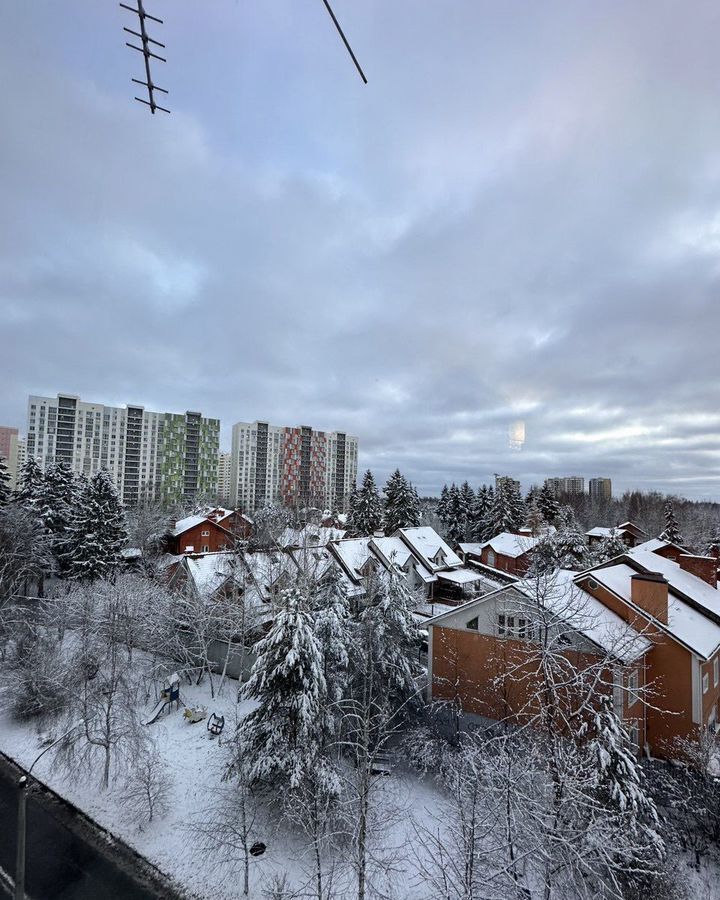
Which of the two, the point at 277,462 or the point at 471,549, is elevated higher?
the point at 277,462

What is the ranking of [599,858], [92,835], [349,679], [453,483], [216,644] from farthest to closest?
1. [453,483]
2. [216,644]
3. [349,679]
4. [92,835]
5. [599,858]

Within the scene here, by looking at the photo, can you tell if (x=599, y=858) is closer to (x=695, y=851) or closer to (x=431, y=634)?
(x=695, y=851)

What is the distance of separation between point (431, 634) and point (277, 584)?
26.4ft

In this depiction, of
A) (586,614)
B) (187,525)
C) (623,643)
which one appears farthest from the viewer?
(187,525)

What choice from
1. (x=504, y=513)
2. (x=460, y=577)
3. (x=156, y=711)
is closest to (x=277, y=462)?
(x=504, y=513)

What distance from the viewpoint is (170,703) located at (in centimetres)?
2095

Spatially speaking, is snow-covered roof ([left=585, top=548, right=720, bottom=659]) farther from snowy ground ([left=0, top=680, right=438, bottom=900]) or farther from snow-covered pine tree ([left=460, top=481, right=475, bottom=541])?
snow-covered pine tree ([left=460, top=481, right=475, bottom=541])

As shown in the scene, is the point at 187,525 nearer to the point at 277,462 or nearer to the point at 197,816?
the point at 197,816

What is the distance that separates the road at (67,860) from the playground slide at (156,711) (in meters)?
4.29

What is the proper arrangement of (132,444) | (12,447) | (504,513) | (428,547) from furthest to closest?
(12,447) < (132,444) < (504,513) < (428,547)

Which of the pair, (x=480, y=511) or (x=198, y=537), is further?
(x=480, y=511)

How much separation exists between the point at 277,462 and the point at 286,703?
103 metres

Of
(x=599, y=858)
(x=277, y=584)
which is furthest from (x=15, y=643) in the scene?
(x=599, y=858)

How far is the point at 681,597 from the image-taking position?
Result: 20.7m
